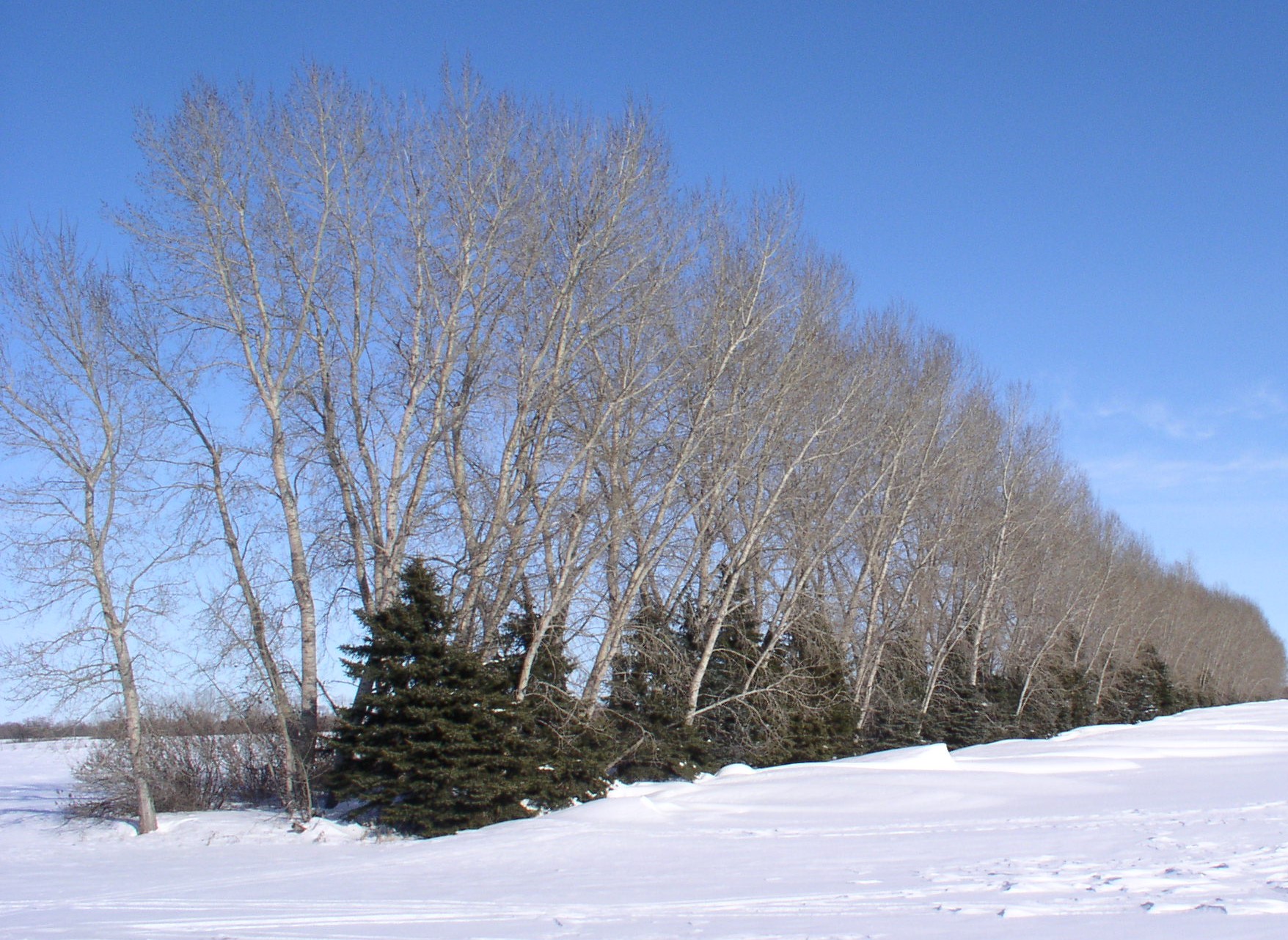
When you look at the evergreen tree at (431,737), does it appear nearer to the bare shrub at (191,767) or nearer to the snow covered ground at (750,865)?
the snow covered ground at (750,865)

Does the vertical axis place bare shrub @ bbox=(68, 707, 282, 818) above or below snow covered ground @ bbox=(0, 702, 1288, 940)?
above

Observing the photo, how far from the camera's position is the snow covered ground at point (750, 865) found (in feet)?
20.6

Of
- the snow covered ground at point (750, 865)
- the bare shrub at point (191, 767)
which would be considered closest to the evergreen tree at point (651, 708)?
the snow covered ground at point (750, 865)

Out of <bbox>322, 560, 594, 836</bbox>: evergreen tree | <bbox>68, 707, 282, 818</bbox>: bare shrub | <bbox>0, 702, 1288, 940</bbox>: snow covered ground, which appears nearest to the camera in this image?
<bbox>0, 702, 1288, 940</bbox>: snow covered ground

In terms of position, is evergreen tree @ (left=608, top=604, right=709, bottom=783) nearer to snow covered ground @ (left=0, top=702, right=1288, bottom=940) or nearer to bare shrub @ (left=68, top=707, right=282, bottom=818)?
snow covered ground @ (left=0, top=702, right=1288, bottom=940)

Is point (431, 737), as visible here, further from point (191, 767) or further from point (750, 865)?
point (191, 767)

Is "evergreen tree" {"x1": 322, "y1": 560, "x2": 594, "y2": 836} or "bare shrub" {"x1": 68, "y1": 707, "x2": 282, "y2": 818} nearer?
"evergreen tree" {"x1": 322, "y1": 560, "x2": 594, "y2": 836}

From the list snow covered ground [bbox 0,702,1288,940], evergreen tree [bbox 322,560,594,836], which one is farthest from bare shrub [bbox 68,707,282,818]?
evergreen tree [bbox 322,560,594,836]

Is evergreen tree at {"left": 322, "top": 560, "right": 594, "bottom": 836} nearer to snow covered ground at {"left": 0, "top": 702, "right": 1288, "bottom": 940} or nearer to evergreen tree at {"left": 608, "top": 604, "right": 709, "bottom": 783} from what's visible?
snow covered ground at {"left": 0, "top": 702, "right": 1288, "bottom": 940}

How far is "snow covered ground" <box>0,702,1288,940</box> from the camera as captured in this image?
6289 mm

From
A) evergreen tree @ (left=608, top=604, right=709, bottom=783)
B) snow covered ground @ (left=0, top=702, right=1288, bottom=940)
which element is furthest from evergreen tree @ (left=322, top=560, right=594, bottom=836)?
evergreen tree @ (left=608, top=604, right=709, bottom=783)

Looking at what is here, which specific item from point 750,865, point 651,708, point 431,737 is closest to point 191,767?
point 431,737

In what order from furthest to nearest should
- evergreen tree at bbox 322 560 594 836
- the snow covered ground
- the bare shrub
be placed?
the bare shrub, evergreen tree at bbox 322 560 594 836, the snow covered ground

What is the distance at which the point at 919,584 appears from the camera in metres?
28.1
